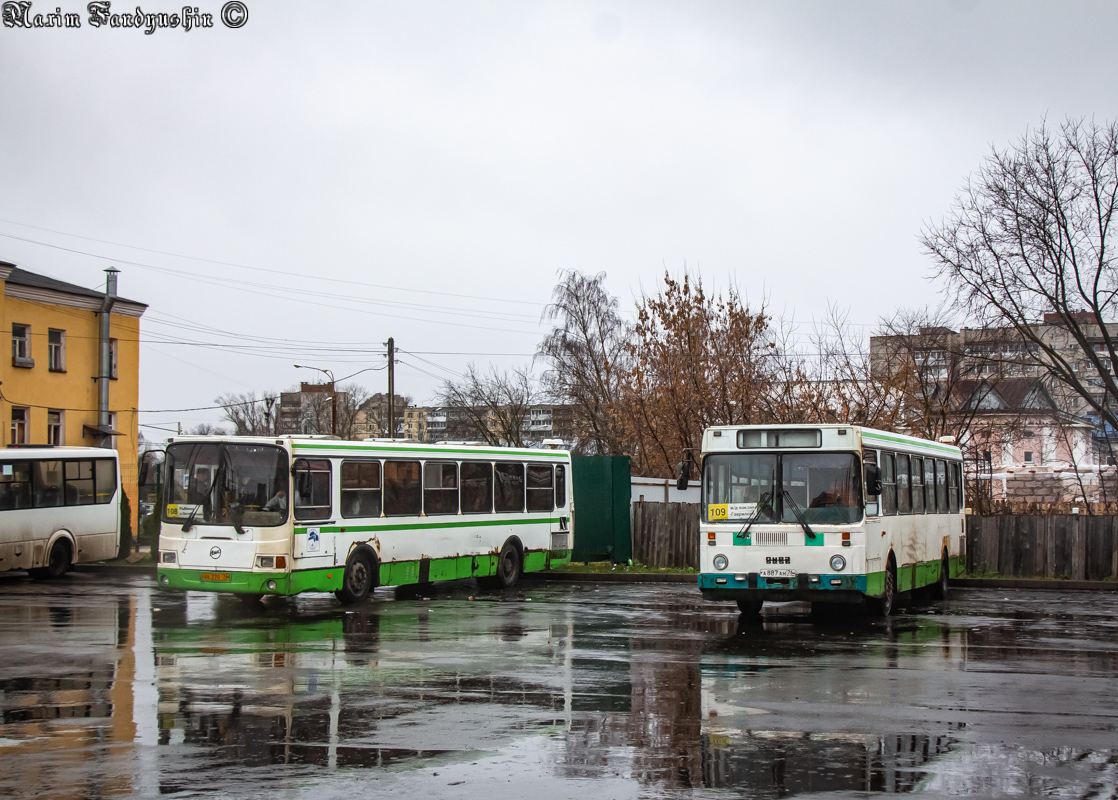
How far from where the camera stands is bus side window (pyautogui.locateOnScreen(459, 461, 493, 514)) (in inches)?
897

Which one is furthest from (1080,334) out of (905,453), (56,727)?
(56,727)

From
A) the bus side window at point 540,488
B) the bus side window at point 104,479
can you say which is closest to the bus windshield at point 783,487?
the bus side window at point 540,488

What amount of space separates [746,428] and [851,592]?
267 centimetres

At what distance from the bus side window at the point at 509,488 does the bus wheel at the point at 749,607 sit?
7.00 metres

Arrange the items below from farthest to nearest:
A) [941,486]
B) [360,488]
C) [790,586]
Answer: [941,486] < [360,488] < [790,586]

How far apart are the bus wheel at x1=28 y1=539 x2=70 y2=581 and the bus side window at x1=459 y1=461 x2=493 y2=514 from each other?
10723 mm

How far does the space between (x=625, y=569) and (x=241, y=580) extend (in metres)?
11.3

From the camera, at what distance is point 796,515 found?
54.1ft

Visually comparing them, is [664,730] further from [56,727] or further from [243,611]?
[243,611]

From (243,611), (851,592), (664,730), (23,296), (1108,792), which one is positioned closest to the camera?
(1108,792)

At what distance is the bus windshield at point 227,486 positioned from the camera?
18281 millimetres

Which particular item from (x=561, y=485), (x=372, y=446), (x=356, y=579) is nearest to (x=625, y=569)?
(x=561, y=485)

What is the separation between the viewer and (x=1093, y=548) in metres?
24.8

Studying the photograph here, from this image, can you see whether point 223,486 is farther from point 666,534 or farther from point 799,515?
point 666,534
